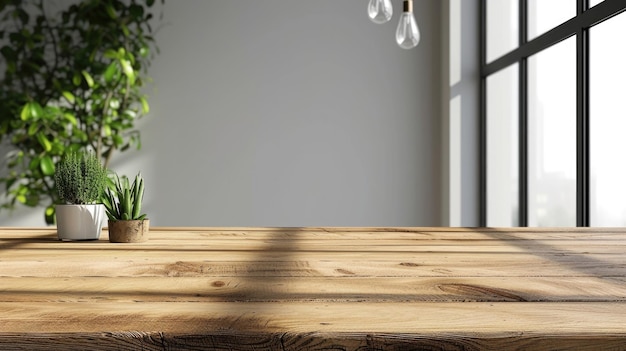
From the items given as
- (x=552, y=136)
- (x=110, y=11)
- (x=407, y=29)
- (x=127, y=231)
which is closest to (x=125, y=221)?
(x=127, y=231)

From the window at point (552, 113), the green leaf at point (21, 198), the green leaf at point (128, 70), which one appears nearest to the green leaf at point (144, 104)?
the green leaf at point (128, 70)

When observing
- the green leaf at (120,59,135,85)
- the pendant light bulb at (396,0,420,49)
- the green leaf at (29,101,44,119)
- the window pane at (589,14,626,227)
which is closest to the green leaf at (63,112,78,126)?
the green leaf at (29,101,44,119)

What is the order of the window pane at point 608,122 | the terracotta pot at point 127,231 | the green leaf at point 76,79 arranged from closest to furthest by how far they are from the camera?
the terracotta pot at point 127,231 → the window pane at point 608,122 → the green leaf at point 76,79

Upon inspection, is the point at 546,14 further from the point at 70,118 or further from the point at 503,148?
the point at 70,118

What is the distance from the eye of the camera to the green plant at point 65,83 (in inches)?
156

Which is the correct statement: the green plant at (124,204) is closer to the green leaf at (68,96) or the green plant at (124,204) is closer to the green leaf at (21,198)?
the green leaf at (68,96)

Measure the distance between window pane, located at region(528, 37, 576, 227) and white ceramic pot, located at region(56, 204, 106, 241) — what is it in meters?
2.25

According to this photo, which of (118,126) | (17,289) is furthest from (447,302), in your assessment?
(118,126)

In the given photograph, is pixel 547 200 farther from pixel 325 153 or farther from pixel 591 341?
pixel 591 341

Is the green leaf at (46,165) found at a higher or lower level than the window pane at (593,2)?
lower

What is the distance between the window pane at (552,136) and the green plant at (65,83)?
2189 mm

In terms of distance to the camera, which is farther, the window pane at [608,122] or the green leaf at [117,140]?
the green leaf at [117,140]

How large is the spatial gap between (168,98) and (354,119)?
45.9 inches

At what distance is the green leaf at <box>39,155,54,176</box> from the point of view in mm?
3859
